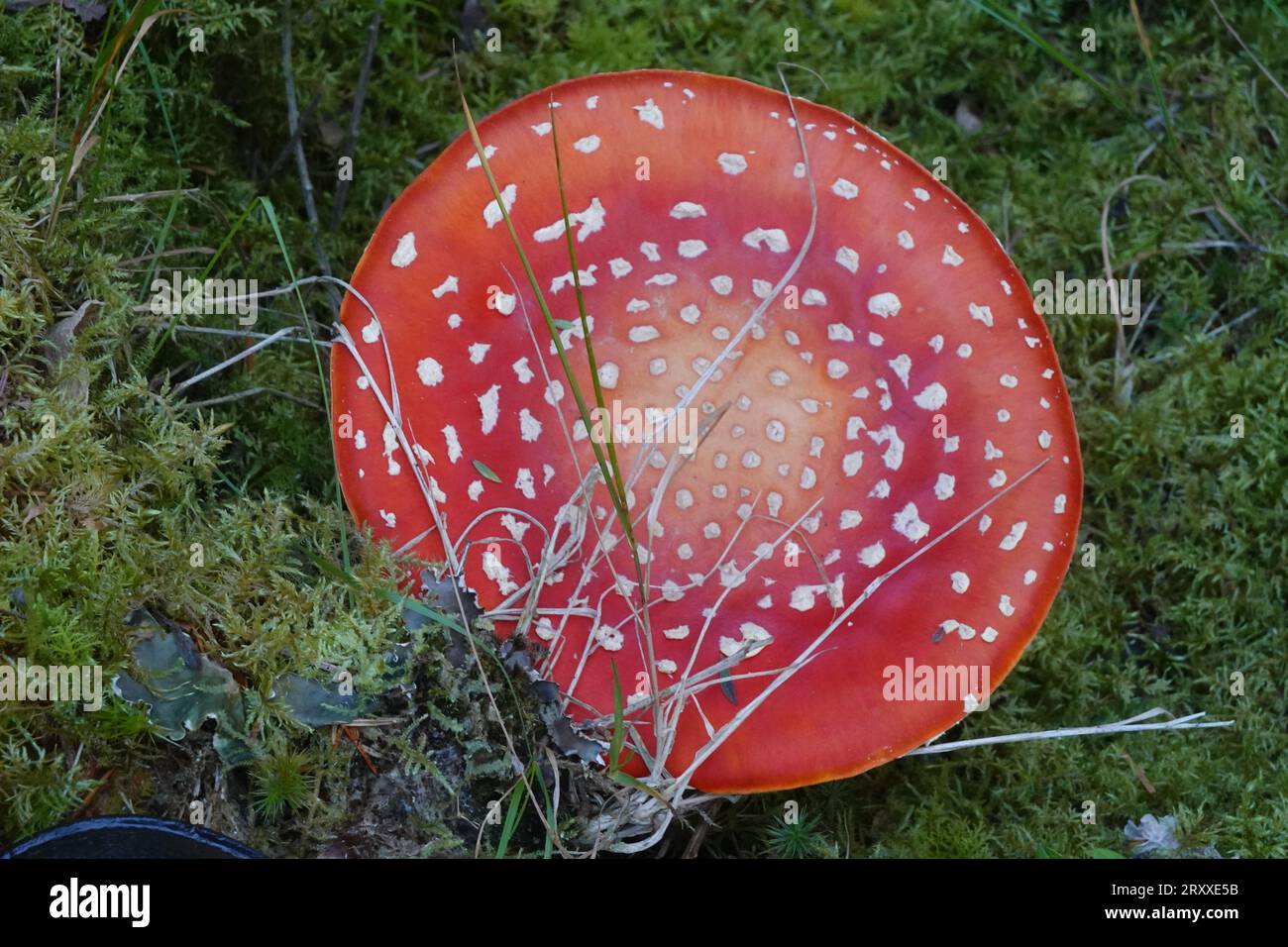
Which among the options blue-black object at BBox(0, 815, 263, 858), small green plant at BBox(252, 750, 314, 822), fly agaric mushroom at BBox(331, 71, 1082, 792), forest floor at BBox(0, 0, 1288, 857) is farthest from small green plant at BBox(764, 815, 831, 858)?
blue-black object at BBox(0, 815, 263, 858)

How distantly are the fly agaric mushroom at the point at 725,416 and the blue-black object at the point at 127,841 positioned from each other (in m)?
0.76

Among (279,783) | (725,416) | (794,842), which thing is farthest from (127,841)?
(794,842)

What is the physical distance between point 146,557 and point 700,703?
4.29 feet

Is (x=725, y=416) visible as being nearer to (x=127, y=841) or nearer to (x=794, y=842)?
(x=794, y=842)

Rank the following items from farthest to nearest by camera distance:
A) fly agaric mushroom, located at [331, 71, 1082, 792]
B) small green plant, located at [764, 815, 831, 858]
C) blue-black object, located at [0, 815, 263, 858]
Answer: small green plant, located at [764, 815, 831, 858]
fly agaric mushroom, located at [331, 71, 1082, 792]
blue-black object, located at [0, 815, 263, 858]

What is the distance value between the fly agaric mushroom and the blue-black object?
2.48ft

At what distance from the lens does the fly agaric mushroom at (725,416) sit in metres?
2.53

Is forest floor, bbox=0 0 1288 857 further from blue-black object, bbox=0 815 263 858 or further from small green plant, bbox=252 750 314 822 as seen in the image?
blue-black object, bbox=0 815 263 858

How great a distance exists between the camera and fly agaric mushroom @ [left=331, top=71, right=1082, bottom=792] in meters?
2.53

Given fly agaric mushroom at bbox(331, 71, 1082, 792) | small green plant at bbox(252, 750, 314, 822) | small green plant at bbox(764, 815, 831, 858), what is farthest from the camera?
small green plant at bbox(764, 815, 831, 858)

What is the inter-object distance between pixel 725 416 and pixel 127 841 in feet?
5.19

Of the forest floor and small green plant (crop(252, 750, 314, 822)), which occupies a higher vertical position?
the forest floor
